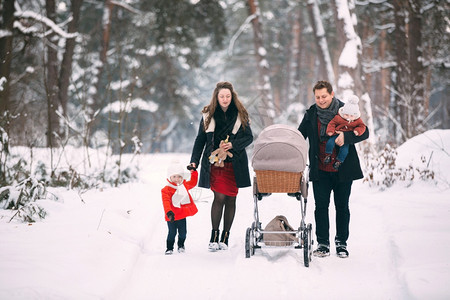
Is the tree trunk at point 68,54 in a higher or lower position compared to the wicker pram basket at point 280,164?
higher

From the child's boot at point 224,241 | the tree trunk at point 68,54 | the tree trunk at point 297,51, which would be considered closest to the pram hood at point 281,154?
the child's boot at point 224,241

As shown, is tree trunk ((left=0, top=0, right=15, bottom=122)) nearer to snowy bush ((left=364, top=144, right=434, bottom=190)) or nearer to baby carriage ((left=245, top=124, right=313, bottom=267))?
baby carriage ((left=245, top=124, right=313, bottom=267))

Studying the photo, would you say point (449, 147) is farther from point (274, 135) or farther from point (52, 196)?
point (52, 196)

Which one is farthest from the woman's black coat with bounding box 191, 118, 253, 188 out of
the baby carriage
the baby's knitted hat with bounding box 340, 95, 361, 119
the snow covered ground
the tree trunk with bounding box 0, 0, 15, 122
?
the tree trunk with bounding box 0, 0, 15, 122

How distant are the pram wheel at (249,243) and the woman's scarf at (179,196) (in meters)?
0.81

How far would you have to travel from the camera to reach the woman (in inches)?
217

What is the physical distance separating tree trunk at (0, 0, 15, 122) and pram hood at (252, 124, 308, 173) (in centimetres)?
390

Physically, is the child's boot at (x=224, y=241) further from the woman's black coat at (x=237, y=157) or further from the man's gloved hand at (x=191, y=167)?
the man's gloved hand at (x=191, y=167)

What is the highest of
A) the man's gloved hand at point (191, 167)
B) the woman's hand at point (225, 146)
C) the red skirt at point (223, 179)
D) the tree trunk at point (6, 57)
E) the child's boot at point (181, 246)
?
the tree trunk at point (6, 57)

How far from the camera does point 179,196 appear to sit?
5.31 metres

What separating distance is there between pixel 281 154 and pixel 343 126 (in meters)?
0.80

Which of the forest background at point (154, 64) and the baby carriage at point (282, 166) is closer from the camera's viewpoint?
the baby carriage at point (282, 166)

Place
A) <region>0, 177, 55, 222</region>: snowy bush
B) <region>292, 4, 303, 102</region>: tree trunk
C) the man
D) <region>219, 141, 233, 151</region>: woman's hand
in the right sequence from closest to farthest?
the man, <region>219, 141, 233, 151</region>: woman's hand, <region>0, 177, 55, 222</region>: snowy bush, <region>292, 4, 303, 102</region>: tree trunk

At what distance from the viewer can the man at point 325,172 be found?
16.9ft
